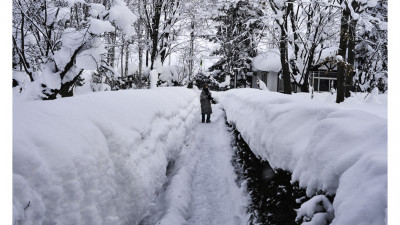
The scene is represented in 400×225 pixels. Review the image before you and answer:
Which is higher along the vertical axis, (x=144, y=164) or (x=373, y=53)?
(x=373, y=53)

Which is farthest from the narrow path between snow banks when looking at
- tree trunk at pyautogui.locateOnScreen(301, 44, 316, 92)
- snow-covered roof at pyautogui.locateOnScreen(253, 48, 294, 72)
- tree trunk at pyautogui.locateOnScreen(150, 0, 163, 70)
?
snow-covered roof at pyautogui.locateOnScreen(253, 48, 294, 72)

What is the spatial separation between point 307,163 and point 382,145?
0.66 metres

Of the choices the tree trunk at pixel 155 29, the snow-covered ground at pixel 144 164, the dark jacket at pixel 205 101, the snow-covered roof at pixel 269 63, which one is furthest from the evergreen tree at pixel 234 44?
the snow-covered ground at pixel 144 164

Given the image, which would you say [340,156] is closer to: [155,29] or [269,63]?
[155,29]

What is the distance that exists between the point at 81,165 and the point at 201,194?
2759 mm

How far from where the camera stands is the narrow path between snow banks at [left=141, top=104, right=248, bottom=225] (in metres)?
3.55

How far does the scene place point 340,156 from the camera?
195cm

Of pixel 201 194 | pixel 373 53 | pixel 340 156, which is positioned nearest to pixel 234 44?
pixel 373 53

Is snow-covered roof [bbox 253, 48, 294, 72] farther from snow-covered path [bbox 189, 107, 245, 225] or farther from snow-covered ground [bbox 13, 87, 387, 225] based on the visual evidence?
snow-covered ground [bbox 13, 87, 387, 225]

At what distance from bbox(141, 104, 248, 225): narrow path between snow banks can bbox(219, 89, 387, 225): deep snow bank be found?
41.2 inches

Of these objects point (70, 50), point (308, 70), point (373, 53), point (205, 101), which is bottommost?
point (205, 101)

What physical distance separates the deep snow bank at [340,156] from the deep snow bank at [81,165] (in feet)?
5.31

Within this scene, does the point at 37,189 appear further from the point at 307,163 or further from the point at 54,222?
the point at 307,163
